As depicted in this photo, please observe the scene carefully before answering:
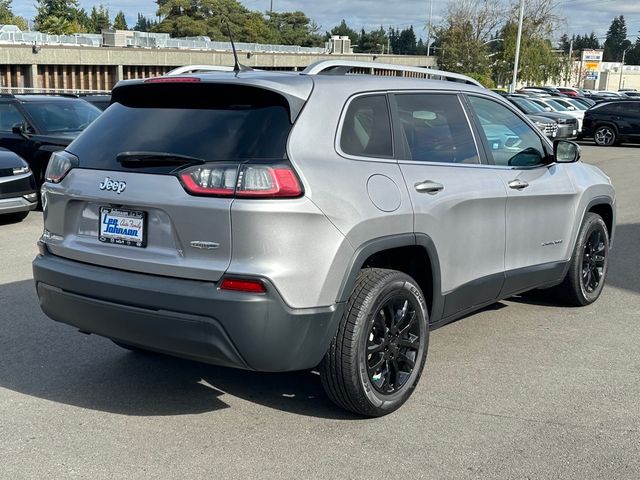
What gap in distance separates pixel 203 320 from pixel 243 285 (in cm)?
26

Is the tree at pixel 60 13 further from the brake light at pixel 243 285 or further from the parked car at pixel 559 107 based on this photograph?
the brake light at pixel 243 285

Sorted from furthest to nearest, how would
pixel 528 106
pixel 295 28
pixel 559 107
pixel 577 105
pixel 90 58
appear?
pixel 295 28, pixel 90 58, pixel 577 105, pixel 559 107, pixel 528 106

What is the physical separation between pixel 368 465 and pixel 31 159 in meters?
9.75

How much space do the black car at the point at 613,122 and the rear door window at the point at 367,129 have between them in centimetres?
2394

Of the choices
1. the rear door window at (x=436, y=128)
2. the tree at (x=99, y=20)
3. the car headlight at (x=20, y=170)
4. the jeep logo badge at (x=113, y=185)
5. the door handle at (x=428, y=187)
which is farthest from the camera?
the tree at (x=99, y=20)

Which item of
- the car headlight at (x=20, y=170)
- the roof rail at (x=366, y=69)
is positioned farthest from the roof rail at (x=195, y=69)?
the car headlight at (x=20, y=170)

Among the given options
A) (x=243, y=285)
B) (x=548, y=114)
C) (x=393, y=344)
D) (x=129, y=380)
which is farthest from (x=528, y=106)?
(x=243, y=285)

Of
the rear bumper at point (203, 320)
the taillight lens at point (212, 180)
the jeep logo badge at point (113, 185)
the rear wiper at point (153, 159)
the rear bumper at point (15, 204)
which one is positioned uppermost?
the rear wiper at point (153, 159)

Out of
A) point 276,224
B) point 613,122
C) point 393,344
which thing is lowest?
point 613,122

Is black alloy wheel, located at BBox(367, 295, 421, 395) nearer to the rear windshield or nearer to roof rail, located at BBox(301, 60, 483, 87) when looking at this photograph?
the rear windshield

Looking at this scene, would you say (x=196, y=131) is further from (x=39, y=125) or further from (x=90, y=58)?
(x=90, y=58)

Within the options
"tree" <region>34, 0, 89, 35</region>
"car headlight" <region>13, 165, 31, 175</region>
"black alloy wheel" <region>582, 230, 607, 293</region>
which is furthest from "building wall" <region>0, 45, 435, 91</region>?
"tree" <region>34, 0, 89, 35</region>

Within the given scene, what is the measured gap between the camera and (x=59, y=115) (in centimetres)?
1261

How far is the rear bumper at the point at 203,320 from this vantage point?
365 centimetres
